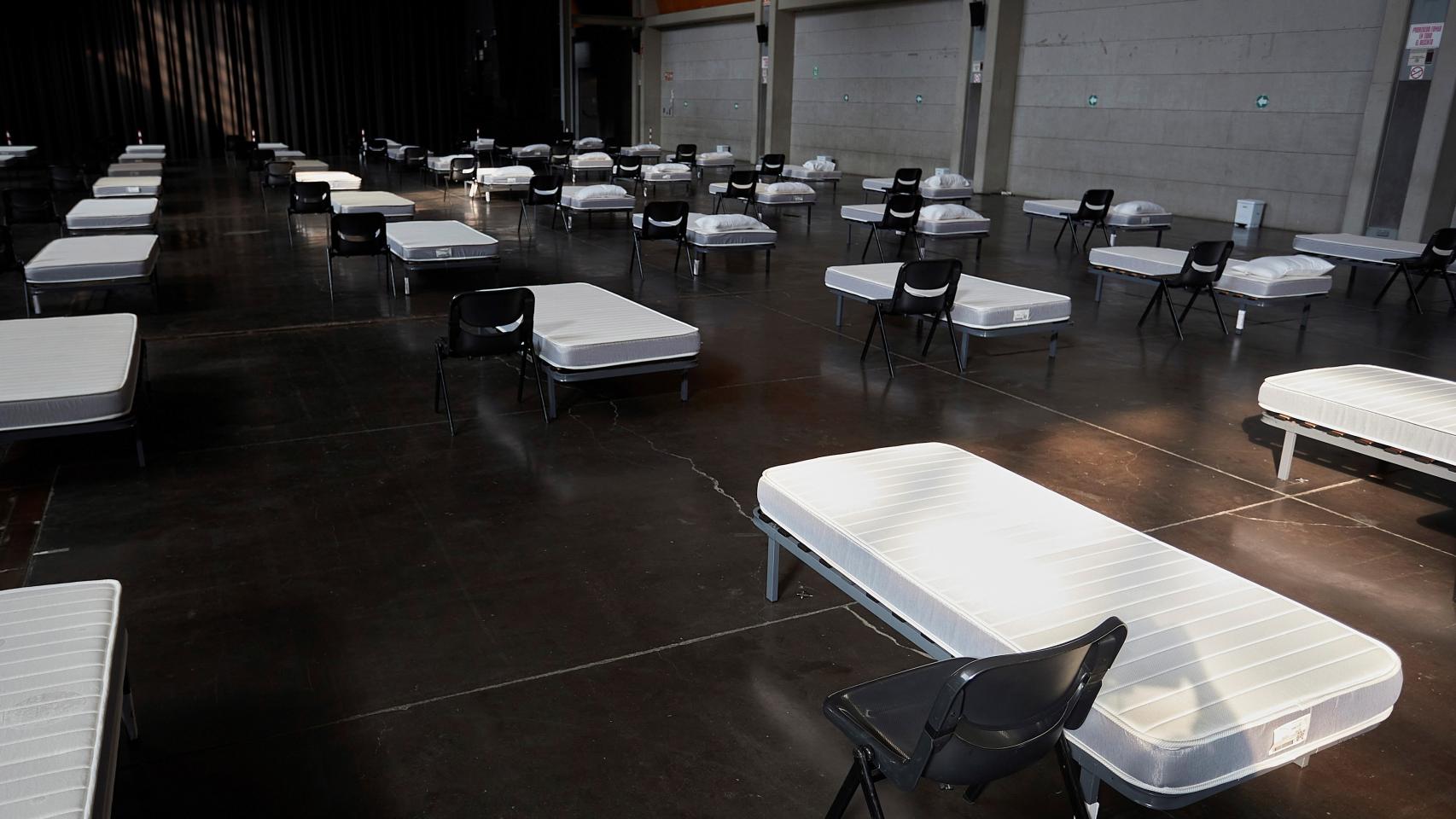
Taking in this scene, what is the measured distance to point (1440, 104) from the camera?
11.4m

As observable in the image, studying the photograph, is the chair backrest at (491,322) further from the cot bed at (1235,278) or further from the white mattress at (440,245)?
the cot bed at (1235,278)

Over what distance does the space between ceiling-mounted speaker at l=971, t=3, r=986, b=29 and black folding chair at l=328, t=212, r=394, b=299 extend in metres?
12.8

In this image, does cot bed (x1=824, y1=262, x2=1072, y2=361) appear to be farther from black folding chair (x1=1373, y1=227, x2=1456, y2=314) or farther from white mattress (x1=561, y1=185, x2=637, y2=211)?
white mattress (x1=561, y1=185, x2=637, y2=211)

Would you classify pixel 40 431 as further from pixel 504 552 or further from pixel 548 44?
pixel 548 44

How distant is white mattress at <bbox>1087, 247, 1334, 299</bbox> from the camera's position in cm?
754

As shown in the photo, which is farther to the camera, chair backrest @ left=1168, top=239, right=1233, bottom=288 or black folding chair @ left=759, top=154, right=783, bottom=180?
black folding chair @ left=759, top=154, right=783, bottom=180

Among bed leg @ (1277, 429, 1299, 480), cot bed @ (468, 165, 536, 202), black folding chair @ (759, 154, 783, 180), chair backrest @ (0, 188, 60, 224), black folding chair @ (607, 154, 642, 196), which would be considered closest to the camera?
bed leg @ (1277, 429, 1299, 480)

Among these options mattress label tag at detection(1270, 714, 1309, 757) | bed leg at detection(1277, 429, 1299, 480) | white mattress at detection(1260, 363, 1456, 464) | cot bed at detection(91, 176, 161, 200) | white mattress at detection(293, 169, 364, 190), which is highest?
white mattress at detection(293, 169, 364, 190)

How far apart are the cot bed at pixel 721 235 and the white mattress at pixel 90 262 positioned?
4120 millimetres

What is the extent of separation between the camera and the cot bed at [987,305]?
6383mm

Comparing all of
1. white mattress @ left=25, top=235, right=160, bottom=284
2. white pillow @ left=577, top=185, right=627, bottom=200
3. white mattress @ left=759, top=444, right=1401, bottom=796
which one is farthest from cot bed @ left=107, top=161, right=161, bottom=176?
white mattress @ left=759, top=444, right=1401, bottom=796

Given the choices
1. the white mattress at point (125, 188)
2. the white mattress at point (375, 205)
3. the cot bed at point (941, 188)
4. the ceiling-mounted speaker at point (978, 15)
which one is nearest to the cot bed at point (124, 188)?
the white mattress at point (125, 188)

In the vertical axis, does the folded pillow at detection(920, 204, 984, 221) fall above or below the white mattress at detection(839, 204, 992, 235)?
above

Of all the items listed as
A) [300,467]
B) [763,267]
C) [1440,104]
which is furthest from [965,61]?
[300,467]
